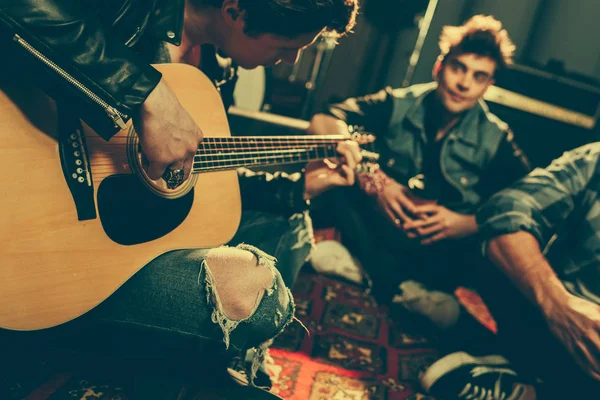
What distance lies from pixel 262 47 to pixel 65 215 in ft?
2.70

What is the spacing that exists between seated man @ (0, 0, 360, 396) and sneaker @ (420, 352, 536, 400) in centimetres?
84

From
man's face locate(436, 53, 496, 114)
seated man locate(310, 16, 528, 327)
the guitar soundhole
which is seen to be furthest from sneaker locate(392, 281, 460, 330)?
the guitar soundhole

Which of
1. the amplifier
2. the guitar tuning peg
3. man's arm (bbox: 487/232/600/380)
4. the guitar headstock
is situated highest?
the amplifier

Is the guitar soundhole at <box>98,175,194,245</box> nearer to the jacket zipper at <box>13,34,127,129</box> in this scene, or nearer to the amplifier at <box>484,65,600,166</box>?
the jacket zipper at <box>13,34,127,129</box>

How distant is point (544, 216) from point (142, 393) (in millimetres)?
1509

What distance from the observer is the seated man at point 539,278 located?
1.38 m

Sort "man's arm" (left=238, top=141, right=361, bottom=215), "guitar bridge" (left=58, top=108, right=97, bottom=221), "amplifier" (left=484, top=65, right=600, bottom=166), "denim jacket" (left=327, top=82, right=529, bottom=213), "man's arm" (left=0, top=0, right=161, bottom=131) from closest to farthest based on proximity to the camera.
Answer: "man's arm" (left=0, top=0, right=161, bottom=131), "guitar bridge" (left=58, top=108, right=97, bottom=221), "man's arm" (left=238, top=141, right=361, bottom=215), "denim jacket" (left=327, top=82, right=529, bottom=213), "amplifier" (left=484, top=65, right=600, bottom=166)

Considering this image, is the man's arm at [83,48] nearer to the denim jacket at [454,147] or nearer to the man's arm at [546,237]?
the man's arm at [546,237]

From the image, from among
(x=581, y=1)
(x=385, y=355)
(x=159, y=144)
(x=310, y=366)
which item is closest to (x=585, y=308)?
(x=385, y=355)

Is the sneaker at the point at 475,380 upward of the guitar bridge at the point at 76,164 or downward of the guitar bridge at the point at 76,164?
downward

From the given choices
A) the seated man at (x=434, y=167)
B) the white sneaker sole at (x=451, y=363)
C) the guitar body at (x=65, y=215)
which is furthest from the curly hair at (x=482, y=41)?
the guitar body at (x=65, y=215)

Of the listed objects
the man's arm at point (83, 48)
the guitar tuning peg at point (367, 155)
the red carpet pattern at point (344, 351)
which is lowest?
the red carpet pattern at point (344, 351)

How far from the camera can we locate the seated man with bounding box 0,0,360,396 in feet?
2.59

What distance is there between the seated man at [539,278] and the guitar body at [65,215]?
3.84 feet
